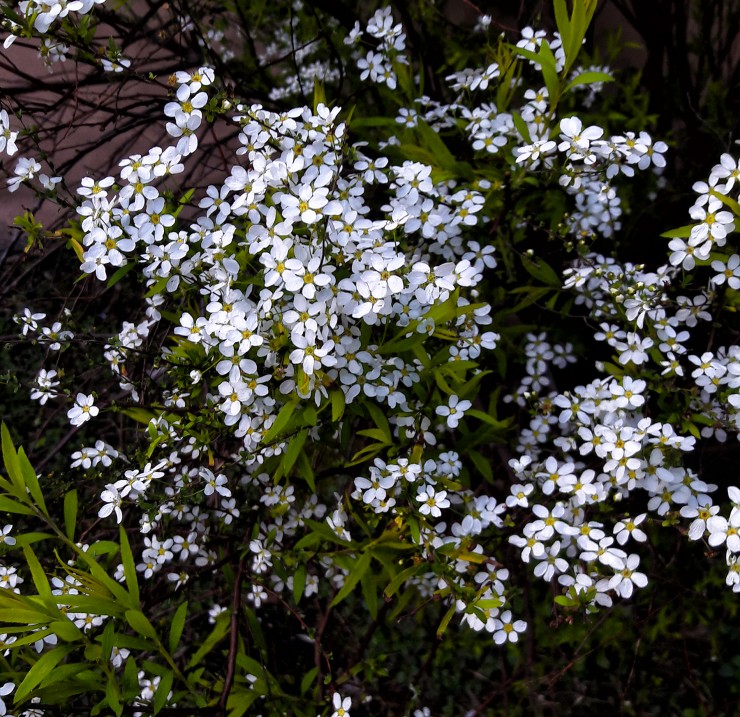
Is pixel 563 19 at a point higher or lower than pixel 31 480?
higher

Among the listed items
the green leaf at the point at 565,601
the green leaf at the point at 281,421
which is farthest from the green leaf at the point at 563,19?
the green leaf at the point at 565,601

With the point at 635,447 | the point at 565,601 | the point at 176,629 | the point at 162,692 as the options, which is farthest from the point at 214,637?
the point at 635,447

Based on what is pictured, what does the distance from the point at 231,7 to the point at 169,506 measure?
3.18 meters

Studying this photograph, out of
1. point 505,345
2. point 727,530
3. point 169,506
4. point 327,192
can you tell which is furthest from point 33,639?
point 505,345

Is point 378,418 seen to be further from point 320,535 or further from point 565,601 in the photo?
point 565,601

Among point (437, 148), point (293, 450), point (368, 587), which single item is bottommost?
point (368, 587)

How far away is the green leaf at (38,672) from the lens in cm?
165

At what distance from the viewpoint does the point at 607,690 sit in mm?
3270

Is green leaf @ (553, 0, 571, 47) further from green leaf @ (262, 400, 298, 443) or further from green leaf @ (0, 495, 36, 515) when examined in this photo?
green leaf @ (0, 495, 36, 515)

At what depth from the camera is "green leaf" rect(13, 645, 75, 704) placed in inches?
64.9

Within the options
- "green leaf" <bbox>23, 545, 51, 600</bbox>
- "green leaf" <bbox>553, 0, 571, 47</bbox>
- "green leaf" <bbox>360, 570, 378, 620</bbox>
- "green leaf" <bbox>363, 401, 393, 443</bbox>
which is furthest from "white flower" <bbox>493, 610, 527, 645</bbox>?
"green leaf" <bbox>553, 0, 571, 47</bbox>

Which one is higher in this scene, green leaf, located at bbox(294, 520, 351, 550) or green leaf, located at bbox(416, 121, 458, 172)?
green leaf, located at bbox(416, 121, 458, 172)

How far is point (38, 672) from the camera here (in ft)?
5.57

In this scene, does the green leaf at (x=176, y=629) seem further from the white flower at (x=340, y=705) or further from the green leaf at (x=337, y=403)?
the green leaf at (x=337, y=403)
